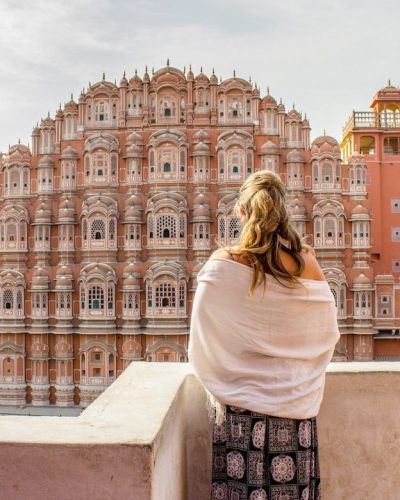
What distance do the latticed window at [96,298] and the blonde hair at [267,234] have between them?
14.5 meters

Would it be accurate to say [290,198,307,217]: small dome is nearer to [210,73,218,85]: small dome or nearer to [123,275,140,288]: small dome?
[210,73,218,85]: small dome

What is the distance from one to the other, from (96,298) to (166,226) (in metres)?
2.61

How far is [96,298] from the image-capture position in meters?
15.7

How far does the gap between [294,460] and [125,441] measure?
1.71 ft

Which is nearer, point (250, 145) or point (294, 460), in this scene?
point (294, 460)

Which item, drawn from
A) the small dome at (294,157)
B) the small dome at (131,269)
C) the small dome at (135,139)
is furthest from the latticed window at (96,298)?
the small dome at (294,157)

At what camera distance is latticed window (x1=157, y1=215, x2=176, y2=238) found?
15750 mm

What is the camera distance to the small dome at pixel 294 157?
16.2 m

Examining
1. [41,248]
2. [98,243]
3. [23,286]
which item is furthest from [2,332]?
[98,243]

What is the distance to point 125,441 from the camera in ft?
3.79

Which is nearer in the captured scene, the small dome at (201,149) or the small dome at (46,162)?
the small dome at (201,149)

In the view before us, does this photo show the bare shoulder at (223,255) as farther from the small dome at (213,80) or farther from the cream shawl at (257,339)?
the small dome at (213,80)

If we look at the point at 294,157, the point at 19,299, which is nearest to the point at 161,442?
the point at 294,157

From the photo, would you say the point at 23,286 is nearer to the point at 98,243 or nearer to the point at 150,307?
the point at 98,243
